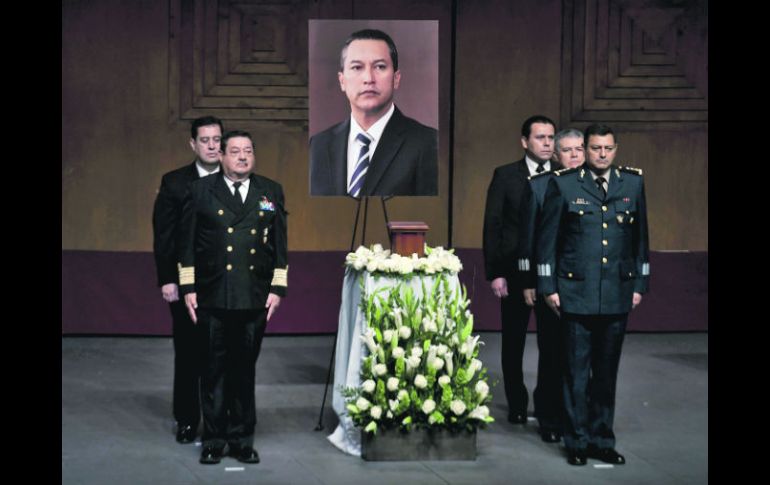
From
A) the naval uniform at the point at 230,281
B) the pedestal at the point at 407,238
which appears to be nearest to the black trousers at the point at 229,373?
the naval uniform at the point at 230,281

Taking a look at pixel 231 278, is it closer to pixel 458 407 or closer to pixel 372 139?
pixel 458 407

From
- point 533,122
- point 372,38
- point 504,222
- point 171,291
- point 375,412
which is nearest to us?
point 375,412

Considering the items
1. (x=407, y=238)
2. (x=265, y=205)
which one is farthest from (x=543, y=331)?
(x=265, y=205)

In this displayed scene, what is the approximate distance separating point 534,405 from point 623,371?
59.9 inches

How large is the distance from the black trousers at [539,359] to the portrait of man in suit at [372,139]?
804mm

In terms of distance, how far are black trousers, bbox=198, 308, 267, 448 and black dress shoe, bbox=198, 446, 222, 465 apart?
2 centimetres

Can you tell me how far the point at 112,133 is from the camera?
8367mm

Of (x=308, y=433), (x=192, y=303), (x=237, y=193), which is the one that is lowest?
(x=308, y=433)

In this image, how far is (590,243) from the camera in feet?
16.7

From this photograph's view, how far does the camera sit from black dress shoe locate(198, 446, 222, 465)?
502cm

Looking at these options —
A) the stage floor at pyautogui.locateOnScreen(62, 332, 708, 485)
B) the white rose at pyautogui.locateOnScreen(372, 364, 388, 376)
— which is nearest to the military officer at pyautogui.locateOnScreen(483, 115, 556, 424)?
the stage floor at pyautogui.locateOnScreen(62, 332, 708, 485)

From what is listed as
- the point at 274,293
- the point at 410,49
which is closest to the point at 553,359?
the point at 274,293

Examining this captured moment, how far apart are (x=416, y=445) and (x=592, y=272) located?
3.39ft

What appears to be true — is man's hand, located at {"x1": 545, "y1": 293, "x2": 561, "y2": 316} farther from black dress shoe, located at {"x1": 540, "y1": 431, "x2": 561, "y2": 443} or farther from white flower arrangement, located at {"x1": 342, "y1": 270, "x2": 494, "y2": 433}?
black dress shoe, located at {"x1": 540, "y1": 431, "x2": 561, "y2": 443}
